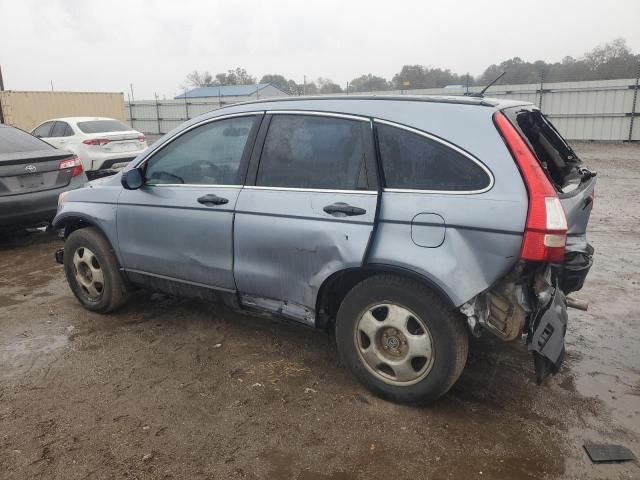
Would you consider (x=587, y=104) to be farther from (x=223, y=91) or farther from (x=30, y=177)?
(x=223, y=91)

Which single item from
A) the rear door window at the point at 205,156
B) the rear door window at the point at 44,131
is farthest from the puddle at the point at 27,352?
the rear door window at the point at 44,131

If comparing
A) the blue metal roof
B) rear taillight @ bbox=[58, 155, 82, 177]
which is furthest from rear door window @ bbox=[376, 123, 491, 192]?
the blue metal roof

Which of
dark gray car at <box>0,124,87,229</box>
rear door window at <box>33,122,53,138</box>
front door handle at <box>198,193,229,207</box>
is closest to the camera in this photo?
front door handle at <box>198,193,229,207</box>

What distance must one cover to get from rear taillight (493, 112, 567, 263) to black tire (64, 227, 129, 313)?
10.6ft

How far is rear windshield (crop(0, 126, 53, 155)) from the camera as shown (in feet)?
21.8

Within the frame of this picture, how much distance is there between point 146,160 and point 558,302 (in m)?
3.05

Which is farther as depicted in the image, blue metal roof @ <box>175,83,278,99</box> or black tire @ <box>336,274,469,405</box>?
blue metal roof @ <box>175,83,278,99</box>

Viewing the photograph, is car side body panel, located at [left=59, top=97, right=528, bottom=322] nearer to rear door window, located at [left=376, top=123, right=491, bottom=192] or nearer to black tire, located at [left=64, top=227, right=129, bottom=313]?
rear door window, located at [left=376, top=123, right=491, bottom=192]

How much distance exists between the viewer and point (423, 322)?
2.82 meters

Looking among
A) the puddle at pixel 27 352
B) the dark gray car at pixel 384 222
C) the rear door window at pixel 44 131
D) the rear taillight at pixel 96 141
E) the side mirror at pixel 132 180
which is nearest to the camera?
the dark gray car at pixel 384 222

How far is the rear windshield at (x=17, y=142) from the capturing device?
21.8ft

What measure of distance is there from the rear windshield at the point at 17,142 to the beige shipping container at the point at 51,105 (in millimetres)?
14170

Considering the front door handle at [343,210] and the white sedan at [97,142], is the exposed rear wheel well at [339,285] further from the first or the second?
the white sedan at [97,142]

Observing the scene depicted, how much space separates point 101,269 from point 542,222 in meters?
3.45
